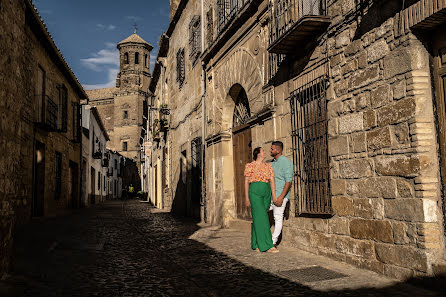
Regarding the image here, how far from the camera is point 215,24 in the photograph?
403 inches

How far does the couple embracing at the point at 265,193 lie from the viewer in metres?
5.57

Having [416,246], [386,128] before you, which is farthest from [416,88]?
[416,246]

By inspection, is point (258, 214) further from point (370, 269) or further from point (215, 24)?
point (215, 24)

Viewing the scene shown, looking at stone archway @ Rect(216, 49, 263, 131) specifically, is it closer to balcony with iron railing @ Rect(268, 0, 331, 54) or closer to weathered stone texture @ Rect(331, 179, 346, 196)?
balcony with iron railing @ Rect(268, 0, 331, 54)

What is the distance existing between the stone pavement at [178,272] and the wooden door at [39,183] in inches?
205

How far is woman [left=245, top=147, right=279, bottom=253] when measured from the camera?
18.2ft

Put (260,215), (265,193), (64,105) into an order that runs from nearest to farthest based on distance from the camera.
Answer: (260,215) < (265,193) < (64,105)

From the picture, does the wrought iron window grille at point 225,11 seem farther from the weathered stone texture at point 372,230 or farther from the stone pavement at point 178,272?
the weathered stone texture at point 372,230

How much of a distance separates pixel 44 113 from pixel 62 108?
324cm

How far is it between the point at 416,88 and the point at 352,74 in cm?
102

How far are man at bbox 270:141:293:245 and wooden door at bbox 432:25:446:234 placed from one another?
91.2 inches

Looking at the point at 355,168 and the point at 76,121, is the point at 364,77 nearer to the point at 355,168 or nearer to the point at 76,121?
the point at 355,168

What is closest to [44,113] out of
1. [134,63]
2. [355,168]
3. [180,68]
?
[180,68]

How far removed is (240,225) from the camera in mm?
8312
